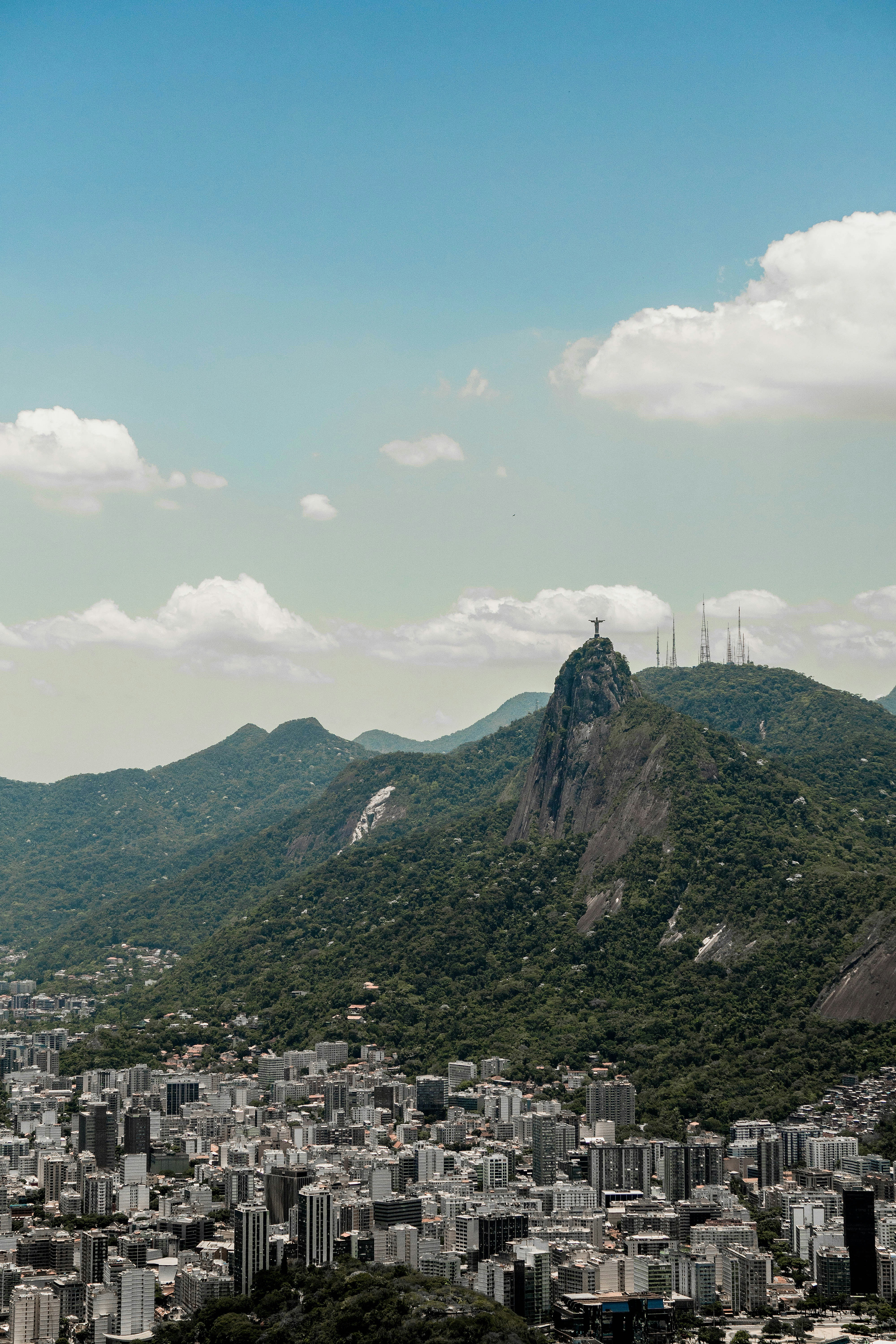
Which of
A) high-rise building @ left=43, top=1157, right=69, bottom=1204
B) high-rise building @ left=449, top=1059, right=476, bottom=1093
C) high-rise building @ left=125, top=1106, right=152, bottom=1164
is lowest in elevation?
high-rise building @ left=43, top=1157, right=69, bottom=1204

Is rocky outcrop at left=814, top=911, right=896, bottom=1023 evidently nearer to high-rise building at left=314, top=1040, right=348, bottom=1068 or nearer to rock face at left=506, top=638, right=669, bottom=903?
rock face at left=506, top=638, right=669, bottom=903

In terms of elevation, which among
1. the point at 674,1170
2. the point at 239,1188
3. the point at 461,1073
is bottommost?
the point at 239,1188

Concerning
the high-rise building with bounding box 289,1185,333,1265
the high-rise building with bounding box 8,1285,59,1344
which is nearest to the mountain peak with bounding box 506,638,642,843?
the high-rise building with bounding box 289,1185,333,1265

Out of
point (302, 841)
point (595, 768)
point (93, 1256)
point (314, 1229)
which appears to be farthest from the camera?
point (302, 841)

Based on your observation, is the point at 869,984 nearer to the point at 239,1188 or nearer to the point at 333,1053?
the point at 333,1053

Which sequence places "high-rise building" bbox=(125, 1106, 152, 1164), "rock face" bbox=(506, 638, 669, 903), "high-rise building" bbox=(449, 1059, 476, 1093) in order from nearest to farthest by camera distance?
"high-rise building" bbox=(125, 1106, 152, 1164)
"high-rise building" bbox=(449, 1059, 476, 1093)
"rock face" bbox=(506, 638, 669, 903)

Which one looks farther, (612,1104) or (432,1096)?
(432,1096)

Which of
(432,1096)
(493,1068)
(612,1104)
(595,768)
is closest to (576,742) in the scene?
(595,768)
